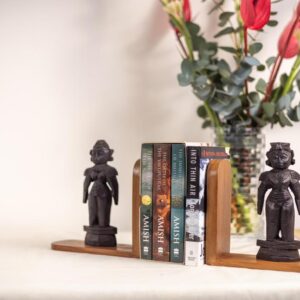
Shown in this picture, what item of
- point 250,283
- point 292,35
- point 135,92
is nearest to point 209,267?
point 250,283

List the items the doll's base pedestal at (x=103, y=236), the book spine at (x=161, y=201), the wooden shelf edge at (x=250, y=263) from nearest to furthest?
the wooden shelf edge at (x=250, y=263)
the book spine at (x=161, y=201)
the doll's base pedestal at (x=103, y=236)

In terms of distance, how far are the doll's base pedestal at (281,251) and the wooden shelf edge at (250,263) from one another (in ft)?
0.07

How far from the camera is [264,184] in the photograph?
1.27 metres

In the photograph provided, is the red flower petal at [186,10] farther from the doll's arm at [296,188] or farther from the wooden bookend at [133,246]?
the doll's arm at [296,188]

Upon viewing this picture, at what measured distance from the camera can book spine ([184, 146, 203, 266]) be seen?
4.15 feet

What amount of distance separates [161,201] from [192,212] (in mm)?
75

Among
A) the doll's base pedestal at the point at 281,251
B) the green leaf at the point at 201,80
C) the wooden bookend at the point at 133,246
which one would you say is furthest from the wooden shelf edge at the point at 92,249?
the green leaf at the point at 201,80

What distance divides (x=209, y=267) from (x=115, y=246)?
0.84 feet

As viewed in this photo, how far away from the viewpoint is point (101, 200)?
1.41 meters

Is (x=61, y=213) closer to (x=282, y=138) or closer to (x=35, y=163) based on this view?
(x=35, y=163)

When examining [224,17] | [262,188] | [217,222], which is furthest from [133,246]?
[224,17]

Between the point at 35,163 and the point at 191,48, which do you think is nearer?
the point at 191,48

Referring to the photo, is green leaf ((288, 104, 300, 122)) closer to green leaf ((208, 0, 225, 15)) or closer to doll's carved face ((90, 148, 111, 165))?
green leaf ((208, 0, 225, 15))

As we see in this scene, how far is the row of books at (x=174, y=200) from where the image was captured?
1.27m
